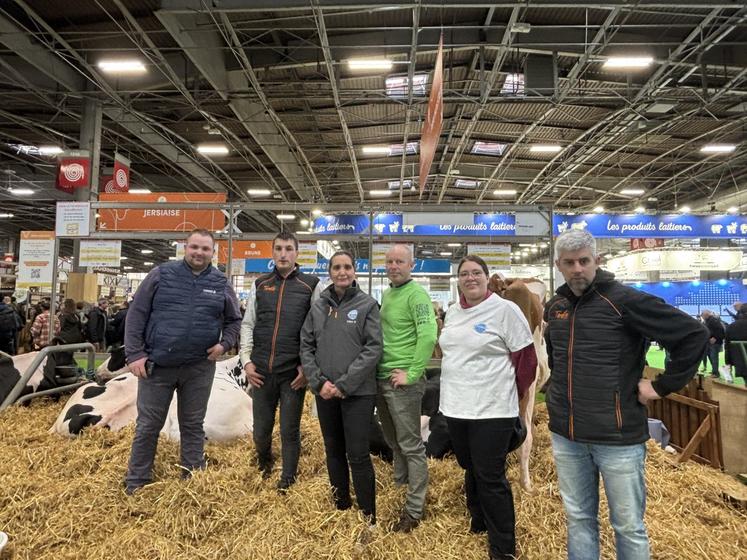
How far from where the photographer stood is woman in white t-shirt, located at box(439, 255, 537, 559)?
2.44 metres

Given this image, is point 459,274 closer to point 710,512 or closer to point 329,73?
point 710,512

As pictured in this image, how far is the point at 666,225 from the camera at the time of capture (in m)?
12.4

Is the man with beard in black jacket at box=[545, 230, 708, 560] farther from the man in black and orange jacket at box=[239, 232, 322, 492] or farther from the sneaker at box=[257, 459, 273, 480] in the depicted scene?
the sneaker at box=[257, 459, 273, 480]

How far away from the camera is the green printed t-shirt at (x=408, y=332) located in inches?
112

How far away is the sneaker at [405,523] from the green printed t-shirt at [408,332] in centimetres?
86

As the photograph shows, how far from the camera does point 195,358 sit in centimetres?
328

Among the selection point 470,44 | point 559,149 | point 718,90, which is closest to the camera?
point 470,44

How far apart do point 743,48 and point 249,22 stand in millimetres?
10375

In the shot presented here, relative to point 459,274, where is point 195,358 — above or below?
below

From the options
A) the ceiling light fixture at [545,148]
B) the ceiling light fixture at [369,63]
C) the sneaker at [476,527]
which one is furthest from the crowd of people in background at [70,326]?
the ceiling light fixture at [545,148]

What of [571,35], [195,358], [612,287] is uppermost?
[571,35]

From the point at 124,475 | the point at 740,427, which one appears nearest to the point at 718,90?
the point at 740,427

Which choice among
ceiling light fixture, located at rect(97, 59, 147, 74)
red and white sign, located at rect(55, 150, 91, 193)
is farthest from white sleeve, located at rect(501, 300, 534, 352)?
red and white sign, located at rect(55, 150, 91, 193)

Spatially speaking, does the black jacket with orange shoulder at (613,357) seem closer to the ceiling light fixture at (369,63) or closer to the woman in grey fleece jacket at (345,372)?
the woman in grey fleece jacket at (345,372)
